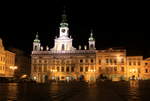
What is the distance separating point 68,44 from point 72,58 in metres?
5.24

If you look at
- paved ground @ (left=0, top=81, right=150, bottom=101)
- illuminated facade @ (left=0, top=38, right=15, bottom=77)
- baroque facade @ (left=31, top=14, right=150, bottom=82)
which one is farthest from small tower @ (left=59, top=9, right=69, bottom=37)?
paved ground @ (left=0, top=81, right=150, bottom=101)

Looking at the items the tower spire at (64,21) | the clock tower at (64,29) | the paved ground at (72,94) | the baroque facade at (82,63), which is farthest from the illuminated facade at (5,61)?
the paved ground at (72,94)

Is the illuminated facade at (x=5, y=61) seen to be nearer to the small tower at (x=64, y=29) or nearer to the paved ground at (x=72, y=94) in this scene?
the small tower at (x=64, y=29)

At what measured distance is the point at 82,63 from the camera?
85000 millimetres

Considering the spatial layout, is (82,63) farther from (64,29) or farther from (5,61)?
(5,61)

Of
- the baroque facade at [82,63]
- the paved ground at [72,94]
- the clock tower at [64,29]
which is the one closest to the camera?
the paved ground at [72,94]

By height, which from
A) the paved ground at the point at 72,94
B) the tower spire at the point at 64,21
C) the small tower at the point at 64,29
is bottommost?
the paved ground at the point at 72,94

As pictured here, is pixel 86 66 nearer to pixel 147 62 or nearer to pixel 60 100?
pixel 147 62

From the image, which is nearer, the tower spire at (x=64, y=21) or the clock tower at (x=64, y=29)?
the clock tower at (x=64, y=29)

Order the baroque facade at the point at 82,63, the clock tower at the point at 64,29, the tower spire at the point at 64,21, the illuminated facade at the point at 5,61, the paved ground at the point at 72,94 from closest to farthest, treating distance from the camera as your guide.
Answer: the paved ground at the point at 72,94 < the illuminated facade at the point at 5,61 < the baroque facade at the point at 82,63 < the clock tower at the point at 64,29 < the tower spire at the point at 64,21

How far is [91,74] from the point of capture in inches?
3263

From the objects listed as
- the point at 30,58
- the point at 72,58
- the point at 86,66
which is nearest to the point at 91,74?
the point at 86,66

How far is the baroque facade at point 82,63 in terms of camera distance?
80562 mm

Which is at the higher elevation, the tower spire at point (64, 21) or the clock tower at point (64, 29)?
the tower spire at point (64, 21)
